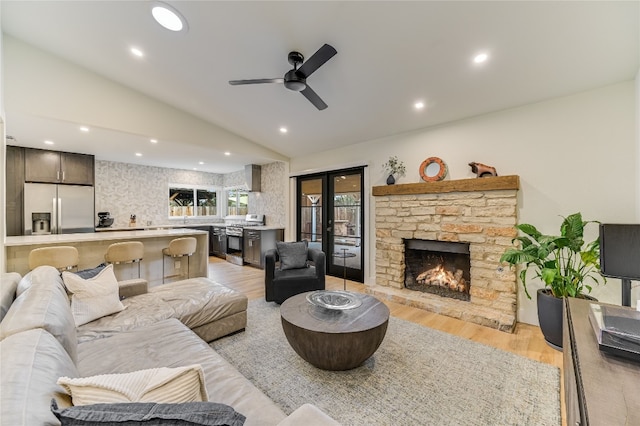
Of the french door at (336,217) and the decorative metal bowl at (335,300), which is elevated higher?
the french door at (336,217)

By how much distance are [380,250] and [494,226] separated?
1630 millimetres

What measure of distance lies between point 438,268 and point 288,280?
225 cm

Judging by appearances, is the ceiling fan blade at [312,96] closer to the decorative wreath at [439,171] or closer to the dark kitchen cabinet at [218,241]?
the decorative wreath at [439,171]

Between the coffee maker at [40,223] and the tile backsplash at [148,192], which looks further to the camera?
the tile backsplash at [148,192]

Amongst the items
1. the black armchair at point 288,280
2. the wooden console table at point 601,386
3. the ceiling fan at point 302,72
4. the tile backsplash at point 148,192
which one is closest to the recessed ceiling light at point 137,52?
the ceiling fan at point 302,72

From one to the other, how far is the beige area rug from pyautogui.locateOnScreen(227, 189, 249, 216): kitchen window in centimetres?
528

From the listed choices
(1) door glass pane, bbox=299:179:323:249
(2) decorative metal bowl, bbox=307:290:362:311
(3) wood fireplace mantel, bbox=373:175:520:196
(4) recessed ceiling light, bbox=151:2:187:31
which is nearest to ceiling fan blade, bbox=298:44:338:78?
(4) recessed ceiling light, bbox=151:2:187:31

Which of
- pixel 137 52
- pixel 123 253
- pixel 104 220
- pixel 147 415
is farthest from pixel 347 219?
pixel 104 220

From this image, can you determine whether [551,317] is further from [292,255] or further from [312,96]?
[312,96]

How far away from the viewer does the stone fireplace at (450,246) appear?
3033mm

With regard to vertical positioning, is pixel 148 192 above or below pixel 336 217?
above

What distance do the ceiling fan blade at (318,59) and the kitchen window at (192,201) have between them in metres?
6.26

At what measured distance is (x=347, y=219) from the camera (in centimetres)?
491

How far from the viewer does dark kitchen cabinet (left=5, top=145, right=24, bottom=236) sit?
456cm
